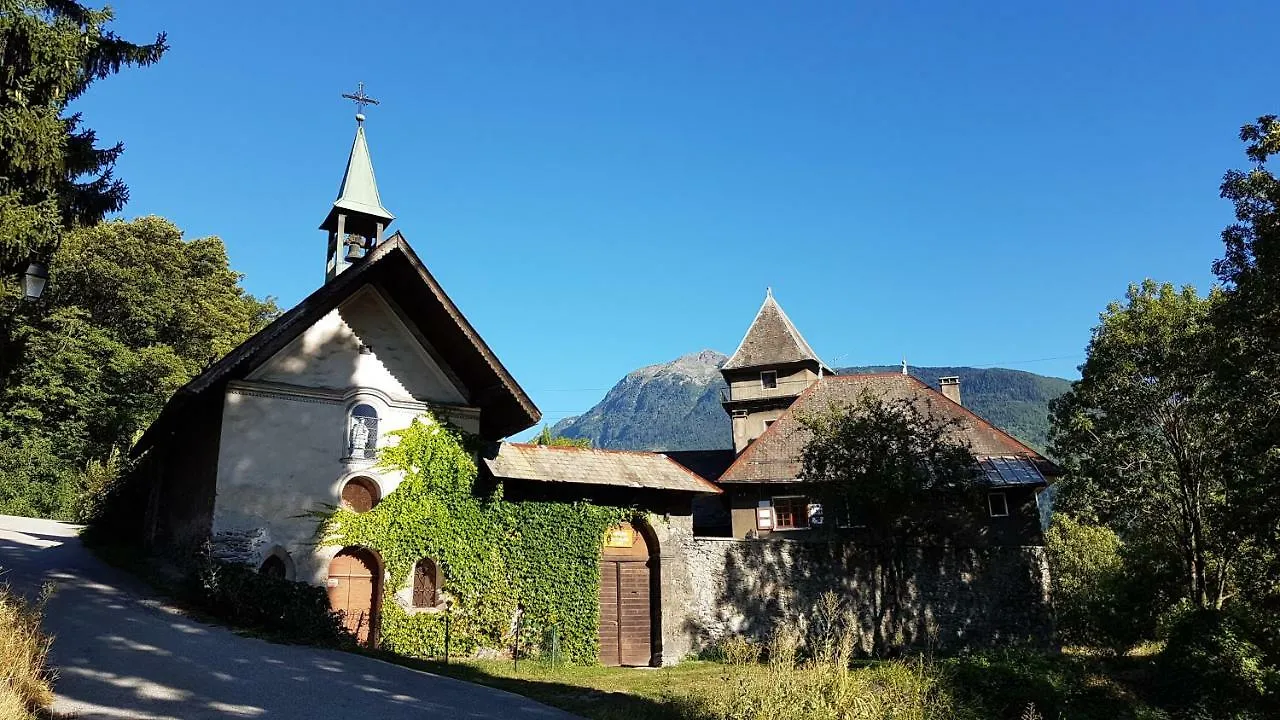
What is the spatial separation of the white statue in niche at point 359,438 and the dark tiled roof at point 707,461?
22782 millimetres

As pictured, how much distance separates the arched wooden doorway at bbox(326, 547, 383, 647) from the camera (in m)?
17.7

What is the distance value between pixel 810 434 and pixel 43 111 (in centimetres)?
2647

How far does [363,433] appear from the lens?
60.6ft

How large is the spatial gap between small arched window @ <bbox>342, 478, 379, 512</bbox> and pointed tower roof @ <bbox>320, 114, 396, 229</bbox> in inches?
314

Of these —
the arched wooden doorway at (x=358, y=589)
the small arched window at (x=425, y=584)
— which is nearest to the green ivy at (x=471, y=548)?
the small arched window at (x=425, y=584)

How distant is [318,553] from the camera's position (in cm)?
1734

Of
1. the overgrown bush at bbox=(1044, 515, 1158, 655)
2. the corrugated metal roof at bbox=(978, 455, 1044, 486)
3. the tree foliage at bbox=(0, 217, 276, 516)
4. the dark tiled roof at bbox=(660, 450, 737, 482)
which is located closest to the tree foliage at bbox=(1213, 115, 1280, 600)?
the overgrown bush at bbox=(1044, 515, 1158, 655)

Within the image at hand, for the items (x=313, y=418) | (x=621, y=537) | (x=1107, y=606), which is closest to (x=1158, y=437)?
(x=1107, y=606)

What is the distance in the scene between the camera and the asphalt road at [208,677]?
9.59m

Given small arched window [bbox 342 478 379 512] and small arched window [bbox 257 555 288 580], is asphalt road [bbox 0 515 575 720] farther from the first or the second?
small arched window [bbox 342 478 379 512]

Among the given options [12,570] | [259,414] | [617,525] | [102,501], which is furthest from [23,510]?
[617,525]

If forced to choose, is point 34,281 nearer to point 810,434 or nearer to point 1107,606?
point 1107,606

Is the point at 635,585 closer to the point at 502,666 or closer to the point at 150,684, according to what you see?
the point at 502,666

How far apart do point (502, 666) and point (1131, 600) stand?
16.8m
